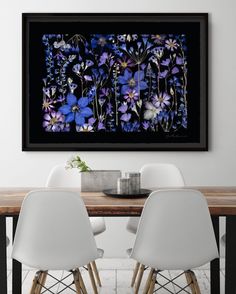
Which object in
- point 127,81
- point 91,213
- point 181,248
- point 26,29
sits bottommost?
point 181,248

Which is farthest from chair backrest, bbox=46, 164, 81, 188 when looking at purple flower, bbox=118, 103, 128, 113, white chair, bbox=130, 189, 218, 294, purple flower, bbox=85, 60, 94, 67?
white chair, bbox=130, 189, 218, 294

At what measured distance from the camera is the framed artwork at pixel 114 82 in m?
4.14

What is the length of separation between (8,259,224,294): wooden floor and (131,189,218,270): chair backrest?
3.47 ft

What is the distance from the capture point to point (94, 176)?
3051 mm

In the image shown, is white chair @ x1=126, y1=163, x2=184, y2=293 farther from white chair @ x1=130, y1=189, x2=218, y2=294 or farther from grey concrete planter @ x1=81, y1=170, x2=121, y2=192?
white chair @ x1=130, y1=189, x2=218, y2=294

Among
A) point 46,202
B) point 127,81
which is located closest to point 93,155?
point 127,81

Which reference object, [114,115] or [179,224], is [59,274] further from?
[179,224]

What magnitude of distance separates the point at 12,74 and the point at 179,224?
2446 millimetres

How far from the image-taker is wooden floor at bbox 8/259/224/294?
133 inches

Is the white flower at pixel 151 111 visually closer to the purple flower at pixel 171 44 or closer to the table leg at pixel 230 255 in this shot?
the purple flower at pixel 171 44

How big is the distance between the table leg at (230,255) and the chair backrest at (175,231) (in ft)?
1.10

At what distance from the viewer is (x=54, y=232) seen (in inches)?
91.4

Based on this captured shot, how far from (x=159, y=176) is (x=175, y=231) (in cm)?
128

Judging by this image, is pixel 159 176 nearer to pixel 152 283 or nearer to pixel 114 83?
pixel 114 83
